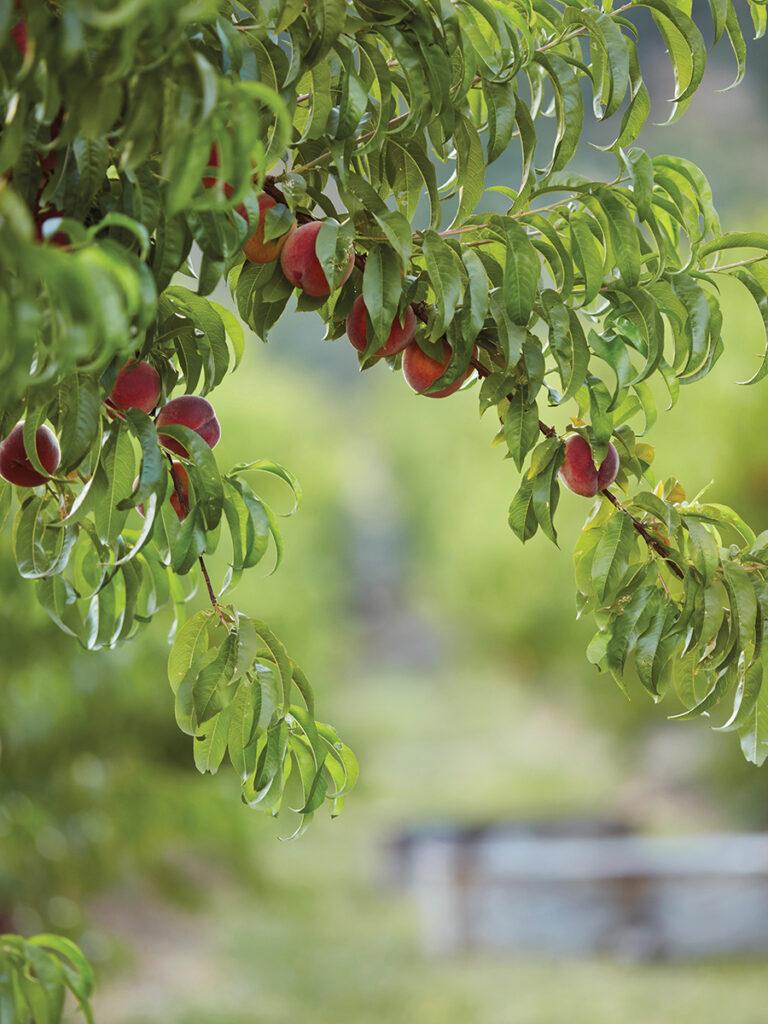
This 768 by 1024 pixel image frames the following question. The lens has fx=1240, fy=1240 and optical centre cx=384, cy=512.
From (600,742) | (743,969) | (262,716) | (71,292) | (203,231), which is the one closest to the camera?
(71,292)

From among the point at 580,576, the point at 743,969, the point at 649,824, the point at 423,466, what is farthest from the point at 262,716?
the point at 423,466

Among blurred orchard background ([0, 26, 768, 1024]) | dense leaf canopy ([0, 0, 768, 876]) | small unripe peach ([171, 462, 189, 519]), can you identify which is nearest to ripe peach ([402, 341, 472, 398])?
dense leaf canopy ([0, 0, 768, 876])

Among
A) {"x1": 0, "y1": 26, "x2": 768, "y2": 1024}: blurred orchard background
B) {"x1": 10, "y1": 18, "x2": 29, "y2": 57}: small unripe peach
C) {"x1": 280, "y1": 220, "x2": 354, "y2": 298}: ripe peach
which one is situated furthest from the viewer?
{"x1": 0, "y1": 26, "x2": 768, "y2": 1024}: blurred orchard background

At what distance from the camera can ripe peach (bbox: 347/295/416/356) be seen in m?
0.54

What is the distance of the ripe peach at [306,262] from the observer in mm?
507

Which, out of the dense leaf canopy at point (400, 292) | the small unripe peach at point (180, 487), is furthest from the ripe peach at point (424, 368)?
the small unripe peach at point (180, 487)

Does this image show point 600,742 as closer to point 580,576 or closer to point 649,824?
point 649,824

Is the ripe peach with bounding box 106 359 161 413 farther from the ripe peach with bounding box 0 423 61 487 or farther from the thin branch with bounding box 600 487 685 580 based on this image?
the thin branch with bounding box 600 487 685 580

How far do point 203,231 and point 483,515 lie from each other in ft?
25.4

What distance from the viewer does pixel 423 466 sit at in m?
13.3

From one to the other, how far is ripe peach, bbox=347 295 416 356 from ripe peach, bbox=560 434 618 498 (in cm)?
10

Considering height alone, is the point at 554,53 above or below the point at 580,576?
above

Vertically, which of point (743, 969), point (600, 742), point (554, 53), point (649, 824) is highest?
point (554, 53)

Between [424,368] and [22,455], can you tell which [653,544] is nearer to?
[424,368]
